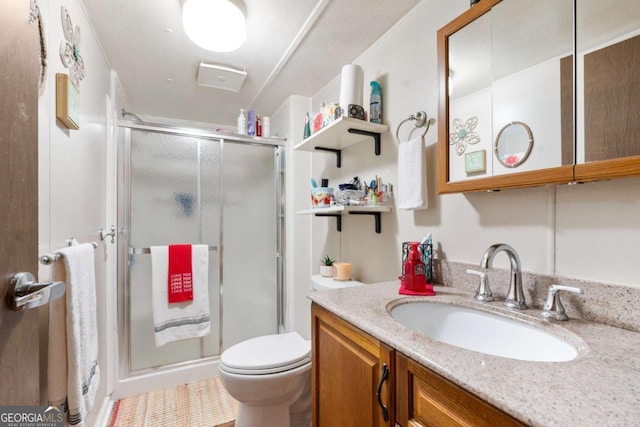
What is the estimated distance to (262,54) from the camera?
1747mm

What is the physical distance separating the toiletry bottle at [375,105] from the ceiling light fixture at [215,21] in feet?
2.37

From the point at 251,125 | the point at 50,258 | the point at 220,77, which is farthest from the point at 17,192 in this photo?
the point at 251,125

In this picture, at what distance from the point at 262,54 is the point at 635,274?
75.5 inches

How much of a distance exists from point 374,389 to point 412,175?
846mm

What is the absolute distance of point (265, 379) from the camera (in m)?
1.33

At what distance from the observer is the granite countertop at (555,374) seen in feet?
1.34

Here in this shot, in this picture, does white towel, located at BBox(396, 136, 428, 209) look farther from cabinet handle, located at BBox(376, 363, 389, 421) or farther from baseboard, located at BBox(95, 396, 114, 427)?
baseboard, located at BBox(95, 396, 114, 427)

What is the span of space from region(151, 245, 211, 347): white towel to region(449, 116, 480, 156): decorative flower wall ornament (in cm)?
176

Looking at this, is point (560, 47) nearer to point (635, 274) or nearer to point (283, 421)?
point (635, 274)

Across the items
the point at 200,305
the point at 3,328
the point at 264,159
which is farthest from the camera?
the point at 264,159

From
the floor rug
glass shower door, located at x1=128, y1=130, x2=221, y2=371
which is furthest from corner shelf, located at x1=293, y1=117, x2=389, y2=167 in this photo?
the floor rug

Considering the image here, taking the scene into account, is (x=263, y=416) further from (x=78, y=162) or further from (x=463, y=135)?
(x=463, y=135)

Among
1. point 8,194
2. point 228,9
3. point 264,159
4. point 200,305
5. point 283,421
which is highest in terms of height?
point 228,9

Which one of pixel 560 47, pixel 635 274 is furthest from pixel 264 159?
pixel 635 274
